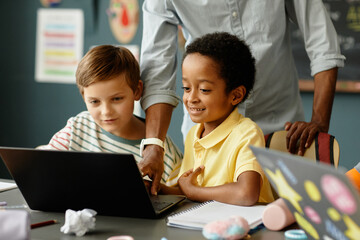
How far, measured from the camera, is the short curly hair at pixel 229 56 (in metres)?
1.40

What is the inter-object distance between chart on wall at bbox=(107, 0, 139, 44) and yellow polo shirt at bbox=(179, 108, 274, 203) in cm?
173

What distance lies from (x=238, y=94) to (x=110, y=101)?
451 mm

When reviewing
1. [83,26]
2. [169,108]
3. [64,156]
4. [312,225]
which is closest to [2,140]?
[83,26]

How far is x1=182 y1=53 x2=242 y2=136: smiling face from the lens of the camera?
1.37 m

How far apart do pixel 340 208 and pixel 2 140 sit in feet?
10.3

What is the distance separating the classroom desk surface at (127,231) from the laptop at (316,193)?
0.20 m

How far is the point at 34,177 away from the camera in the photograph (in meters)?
1.09

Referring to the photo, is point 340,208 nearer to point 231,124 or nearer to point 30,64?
point 231,124

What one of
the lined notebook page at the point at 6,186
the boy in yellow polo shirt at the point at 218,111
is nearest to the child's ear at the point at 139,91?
the boy in yellow polo shirt at the point at 218,111

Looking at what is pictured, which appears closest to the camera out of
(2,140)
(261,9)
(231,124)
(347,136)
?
(231,124)

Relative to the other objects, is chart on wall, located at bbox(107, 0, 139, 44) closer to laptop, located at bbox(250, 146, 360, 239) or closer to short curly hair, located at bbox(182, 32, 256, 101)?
short curly hair, located at bbox(182, 32, 256, 101)

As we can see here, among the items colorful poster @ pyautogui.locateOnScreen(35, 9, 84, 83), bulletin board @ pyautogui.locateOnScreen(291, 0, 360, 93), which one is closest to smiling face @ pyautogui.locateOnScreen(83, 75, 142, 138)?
bulletin board @ pyautogui.locateOnScreen(291, 0, 360, 93)

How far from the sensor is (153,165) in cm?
139

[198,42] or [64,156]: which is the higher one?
[198,42]
